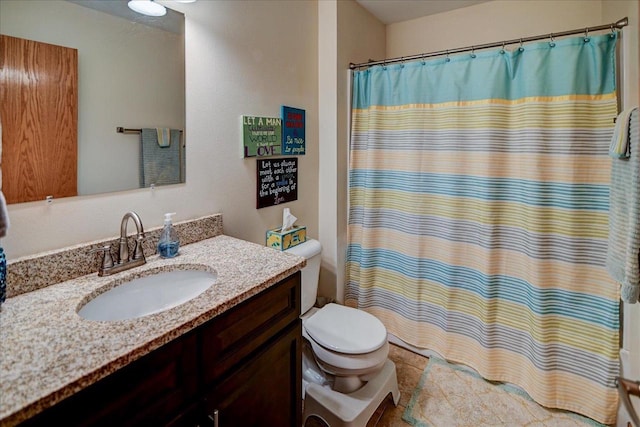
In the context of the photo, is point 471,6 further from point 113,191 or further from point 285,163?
point 113,191

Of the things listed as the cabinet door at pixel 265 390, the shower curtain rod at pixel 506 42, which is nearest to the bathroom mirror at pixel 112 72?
the cabinet door at pixel 265 390

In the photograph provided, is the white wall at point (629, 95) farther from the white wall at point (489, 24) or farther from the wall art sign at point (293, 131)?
the wall art sign at point (293, 131)

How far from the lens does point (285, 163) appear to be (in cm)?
190

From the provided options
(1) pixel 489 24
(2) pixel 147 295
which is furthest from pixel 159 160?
(1) pixel 489 24

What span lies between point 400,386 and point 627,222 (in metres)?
1.34

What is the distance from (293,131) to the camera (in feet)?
6.36

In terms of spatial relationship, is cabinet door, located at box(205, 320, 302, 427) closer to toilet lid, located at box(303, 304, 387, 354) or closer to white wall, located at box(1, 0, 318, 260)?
toilet lid, located at box(303, 304, 387, 354)

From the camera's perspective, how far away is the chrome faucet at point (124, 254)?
1.09 m

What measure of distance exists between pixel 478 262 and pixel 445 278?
218 mm

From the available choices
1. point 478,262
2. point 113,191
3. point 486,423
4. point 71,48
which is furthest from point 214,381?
point 478,262

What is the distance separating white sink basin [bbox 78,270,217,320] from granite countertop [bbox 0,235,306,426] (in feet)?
0.09

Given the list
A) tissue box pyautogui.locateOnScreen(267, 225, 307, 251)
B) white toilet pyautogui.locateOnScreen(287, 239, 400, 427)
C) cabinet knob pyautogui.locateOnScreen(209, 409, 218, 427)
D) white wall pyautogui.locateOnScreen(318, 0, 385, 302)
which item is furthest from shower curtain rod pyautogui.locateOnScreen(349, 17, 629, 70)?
cabinet knob pyautogui.locateOnScreen(209, 409, 218, 427)

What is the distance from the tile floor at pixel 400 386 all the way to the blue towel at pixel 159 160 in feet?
4.41

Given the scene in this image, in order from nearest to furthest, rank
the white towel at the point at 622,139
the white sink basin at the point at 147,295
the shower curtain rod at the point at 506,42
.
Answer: the white sink basin at the point at 147,295
the white towel at the point at 622,139
the shower curtain rod at the point at 506,42
